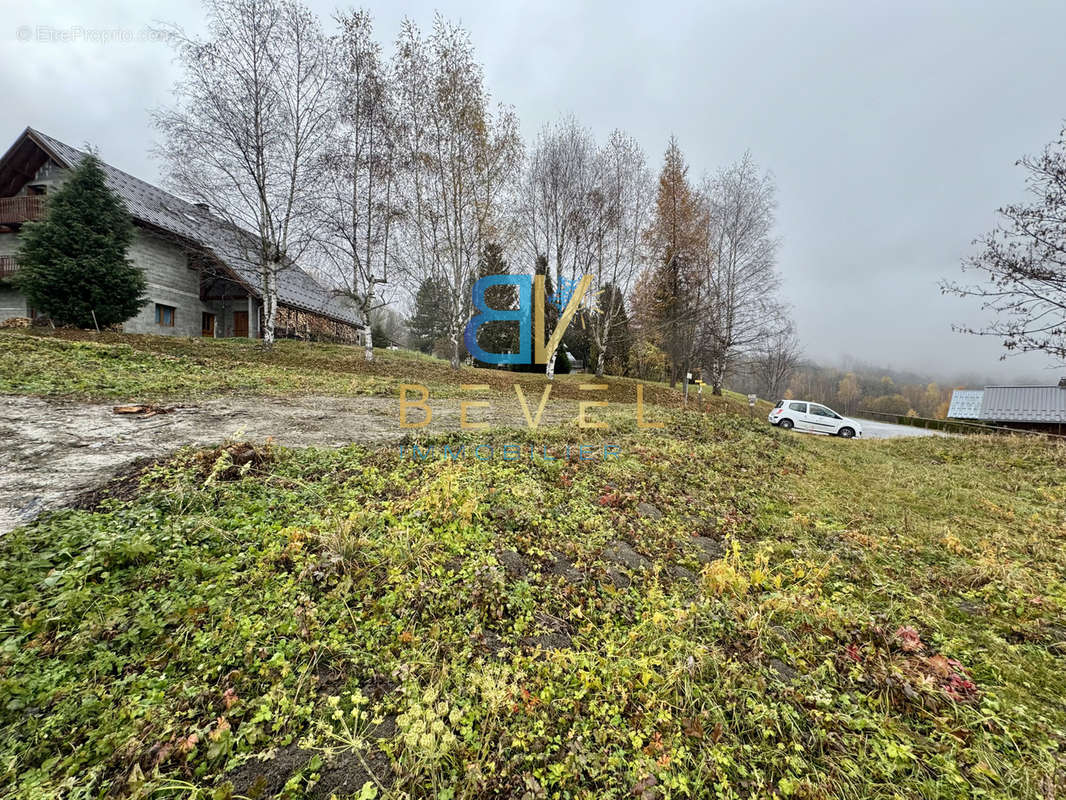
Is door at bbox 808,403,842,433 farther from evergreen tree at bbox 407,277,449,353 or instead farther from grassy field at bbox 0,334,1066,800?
evergreen tree at bbox 407,277,449,353

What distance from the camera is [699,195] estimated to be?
1983cm

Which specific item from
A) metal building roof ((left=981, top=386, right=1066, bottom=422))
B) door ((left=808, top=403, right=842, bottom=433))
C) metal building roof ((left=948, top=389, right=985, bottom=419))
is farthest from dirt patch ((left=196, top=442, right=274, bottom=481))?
metal building roof ((left=948, top=389, right=985, bottom=419))

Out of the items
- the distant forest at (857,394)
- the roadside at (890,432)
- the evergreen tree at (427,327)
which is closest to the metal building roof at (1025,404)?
the roadside at (890,432)

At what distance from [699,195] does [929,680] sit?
22.4 m

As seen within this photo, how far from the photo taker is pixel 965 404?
118 feet

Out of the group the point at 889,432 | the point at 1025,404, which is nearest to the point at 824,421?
the point at 889,432

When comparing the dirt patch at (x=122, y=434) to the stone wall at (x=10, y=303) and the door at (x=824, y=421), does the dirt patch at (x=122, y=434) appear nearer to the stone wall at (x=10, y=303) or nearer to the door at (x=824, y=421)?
the door at (x=824, y=421)

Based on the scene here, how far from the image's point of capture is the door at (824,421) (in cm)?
1630

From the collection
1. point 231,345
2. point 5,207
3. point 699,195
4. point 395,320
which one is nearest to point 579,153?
point 699,195

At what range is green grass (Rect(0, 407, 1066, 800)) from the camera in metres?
1.70

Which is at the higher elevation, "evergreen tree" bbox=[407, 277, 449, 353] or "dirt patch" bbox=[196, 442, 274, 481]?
"evergreen tree" bbox=[407, 277, 449, 353]

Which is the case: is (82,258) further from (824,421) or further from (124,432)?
(824,421)

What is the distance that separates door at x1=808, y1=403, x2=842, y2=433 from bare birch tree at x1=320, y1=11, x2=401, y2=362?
1939 centimetres

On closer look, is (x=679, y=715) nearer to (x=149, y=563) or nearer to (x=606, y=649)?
(x=606, y=649)
